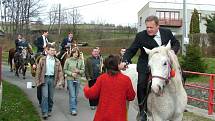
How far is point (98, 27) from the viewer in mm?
71000

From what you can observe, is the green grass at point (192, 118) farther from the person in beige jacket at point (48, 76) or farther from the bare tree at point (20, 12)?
the bare tree at point (20, 12)

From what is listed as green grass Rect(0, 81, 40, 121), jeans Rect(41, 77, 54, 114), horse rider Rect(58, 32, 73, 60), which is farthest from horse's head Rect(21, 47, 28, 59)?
jeans Rect(41, 77, 54, 114)

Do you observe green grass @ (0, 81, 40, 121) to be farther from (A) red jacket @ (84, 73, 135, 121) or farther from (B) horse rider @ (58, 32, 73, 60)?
(A) red jacket @ (84, 73, 135, 121)

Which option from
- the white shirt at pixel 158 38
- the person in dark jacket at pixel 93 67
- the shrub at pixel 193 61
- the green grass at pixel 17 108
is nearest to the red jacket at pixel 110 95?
the white shirt at pixel 158 38

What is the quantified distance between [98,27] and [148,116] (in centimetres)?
6440

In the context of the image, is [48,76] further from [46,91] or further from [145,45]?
[145,45]

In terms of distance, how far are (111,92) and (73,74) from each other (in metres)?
5.64

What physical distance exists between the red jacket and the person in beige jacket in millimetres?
4940

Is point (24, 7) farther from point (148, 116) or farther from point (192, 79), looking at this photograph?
point (148, 116)

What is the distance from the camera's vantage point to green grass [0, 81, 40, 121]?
1023cm

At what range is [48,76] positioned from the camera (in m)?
10.8

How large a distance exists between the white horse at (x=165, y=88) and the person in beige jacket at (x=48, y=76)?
439 centimetres

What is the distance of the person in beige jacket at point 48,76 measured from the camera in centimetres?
1070

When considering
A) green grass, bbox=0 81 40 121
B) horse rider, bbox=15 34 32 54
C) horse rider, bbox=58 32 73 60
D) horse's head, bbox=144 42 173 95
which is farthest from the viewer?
horse rider, bbox=15 34 32 54
